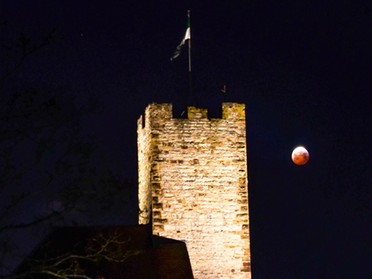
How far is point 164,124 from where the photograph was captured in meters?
25.8

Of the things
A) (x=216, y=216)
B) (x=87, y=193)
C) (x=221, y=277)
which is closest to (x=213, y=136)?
(x=216, y=216)

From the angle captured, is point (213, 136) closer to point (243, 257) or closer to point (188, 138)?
point (188, 138)

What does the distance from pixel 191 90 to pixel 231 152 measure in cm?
265

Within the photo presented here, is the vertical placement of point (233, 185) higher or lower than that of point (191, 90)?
lower

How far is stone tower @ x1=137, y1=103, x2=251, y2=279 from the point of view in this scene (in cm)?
2498

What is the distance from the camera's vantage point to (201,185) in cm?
2541

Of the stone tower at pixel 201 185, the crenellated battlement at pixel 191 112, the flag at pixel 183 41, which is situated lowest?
the stone tower at pixel 201 185

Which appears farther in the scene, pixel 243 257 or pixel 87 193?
pixel 243 257

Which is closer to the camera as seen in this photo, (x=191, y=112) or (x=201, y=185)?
(x=201, y=185)

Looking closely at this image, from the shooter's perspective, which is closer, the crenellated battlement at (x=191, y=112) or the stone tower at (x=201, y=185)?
the stone tower at (x=201, y=185)

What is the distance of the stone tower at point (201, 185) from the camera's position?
25.0 m

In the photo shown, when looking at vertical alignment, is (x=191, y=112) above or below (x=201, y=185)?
above

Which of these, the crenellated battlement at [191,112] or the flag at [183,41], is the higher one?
the flag at [183,41]

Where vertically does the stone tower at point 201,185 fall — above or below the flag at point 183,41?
below
